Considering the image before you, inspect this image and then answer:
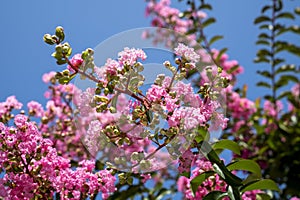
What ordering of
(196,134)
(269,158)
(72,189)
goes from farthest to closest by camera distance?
1. (269,158)
2. (72,189)
3. (196,134)

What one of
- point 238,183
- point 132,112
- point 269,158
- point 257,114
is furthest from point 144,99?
point 257,114

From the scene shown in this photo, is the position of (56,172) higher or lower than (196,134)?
higher

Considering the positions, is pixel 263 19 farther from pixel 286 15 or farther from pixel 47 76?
pixel 47 76

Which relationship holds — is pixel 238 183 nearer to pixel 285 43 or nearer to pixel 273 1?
pixel 285 43

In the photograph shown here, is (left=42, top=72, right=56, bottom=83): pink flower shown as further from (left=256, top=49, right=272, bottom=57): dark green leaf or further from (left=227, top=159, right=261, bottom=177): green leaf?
(left=227, top=159, right=261, bottom=177): green leaf

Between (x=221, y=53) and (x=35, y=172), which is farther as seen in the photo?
(x=221, y=53)

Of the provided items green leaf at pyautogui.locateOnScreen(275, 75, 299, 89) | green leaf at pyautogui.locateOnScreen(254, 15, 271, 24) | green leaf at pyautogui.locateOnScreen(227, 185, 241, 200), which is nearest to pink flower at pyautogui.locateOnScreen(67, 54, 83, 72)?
green leaf at pyautogui.locateOnScreen(227, 185, 241, 200)

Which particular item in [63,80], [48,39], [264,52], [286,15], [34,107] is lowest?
[63,80]

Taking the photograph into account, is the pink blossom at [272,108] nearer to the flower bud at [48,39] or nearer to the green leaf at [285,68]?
the green leaf at [285,68]

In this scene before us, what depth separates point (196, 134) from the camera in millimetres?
1272

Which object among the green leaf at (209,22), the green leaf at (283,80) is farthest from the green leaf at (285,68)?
the green leaf at (209,22)

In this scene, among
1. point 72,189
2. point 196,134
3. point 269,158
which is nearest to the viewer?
point 196,134

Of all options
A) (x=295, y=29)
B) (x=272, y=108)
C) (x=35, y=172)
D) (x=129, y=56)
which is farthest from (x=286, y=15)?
(x=35, y=172)

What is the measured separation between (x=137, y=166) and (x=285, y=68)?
2.77m
